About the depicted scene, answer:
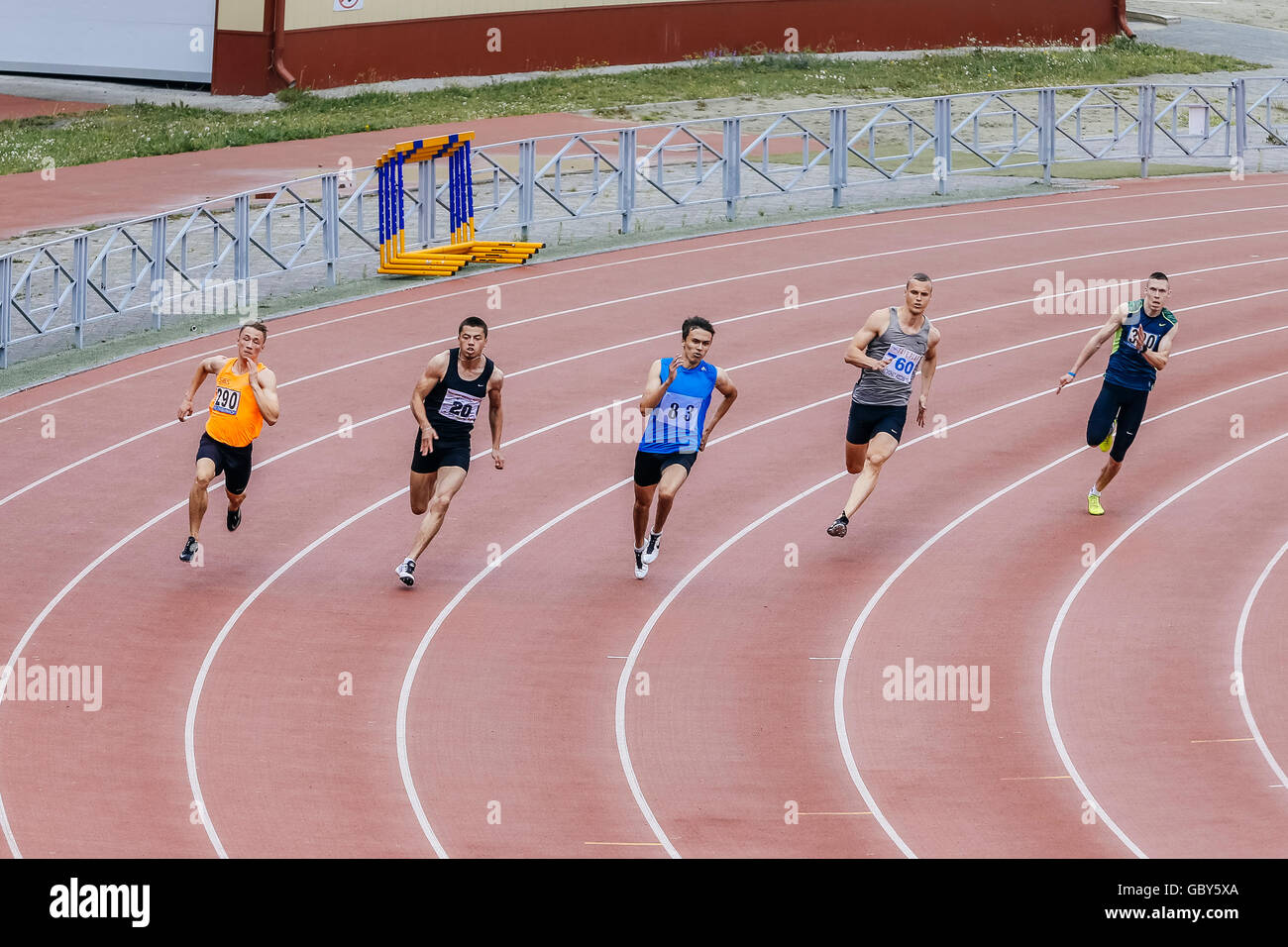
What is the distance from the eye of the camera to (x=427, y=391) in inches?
453

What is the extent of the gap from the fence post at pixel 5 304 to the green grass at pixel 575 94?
35.6 ft

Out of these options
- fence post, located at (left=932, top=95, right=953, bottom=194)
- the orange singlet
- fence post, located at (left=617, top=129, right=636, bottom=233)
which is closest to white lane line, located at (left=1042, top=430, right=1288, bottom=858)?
the orange singlet

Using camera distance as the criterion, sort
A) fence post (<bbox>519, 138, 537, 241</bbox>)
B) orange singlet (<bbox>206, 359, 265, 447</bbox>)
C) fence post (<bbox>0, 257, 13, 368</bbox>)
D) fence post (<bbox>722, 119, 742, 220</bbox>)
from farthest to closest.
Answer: fence post (<bbox>722, 119, 742, 220</bbox>)
fence post (<bbox>519, 138, 537, 241</bbox>)
fence post (<bbox>0, 257, 13, 368</bbox>)
orange singlet (<bbox>206, 359, 265, 447</bbox>)

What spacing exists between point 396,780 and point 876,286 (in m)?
11.6

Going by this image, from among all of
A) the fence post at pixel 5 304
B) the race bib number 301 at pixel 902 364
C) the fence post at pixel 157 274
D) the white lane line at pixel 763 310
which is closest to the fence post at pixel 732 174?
the white lane line at pixel 763 310

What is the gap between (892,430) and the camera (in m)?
12.3

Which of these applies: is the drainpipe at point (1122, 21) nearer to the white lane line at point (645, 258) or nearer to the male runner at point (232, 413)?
the white lane line at point (645, 258)

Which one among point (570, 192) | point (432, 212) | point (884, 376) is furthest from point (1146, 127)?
point (884, 376)

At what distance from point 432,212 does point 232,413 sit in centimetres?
921

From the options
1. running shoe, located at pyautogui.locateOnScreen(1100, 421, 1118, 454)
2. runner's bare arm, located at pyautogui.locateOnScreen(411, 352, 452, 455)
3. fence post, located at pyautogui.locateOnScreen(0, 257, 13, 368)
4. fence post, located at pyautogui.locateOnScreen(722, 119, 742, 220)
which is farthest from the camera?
fence post, located at pyautogui.locateOnScreen(722, 119, 742, 220)

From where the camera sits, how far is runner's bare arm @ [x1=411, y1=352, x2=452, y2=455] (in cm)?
1138

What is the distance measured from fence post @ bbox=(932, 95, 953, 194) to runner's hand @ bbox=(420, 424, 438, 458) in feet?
45.7

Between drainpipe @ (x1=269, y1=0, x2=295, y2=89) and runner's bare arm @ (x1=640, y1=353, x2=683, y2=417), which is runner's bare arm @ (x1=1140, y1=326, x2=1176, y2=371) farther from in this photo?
drainpipe @ (x1=269, y1=0, x2=295, y2=89)

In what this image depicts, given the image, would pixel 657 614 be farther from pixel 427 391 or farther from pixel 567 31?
pixel 567 31
